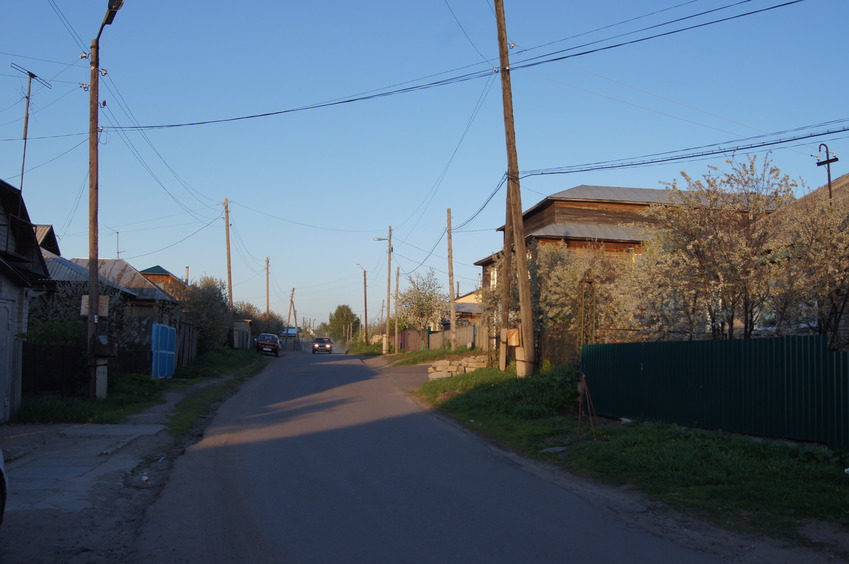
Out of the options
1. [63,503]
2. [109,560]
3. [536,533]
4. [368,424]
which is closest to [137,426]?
[368,424]

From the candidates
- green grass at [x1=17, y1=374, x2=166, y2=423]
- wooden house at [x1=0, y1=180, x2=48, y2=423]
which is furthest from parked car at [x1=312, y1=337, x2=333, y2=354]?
green grass at [x1=17, y1=374, x2=166, y2=423]

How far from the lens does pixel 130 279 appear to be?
39625 millimetres

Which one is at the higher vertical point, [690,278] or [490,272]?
[490,272]

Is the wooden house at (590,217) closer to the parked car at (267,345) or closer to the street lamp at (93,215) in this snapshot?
the parked car at (267,345)

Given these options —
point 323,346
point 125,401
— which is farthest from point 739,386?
point 323,346

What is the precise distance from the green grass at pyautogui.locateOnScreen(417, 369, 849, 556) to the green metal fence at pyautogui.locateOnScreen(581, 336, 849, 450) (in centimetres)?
42

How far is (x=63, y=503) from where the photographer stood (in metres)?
7.69

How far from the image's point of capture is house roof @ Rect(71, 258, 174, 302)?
118 ft

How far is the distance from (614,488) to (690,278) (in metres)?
9.09

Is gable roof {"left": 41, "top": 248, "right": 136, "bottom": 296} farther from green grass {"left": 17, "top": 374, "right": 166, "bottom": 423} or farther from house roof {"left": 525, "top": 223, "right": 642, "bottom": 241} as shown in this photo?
house roof {"left": 525, "top": 223, "right": 642, "bottom": 241}

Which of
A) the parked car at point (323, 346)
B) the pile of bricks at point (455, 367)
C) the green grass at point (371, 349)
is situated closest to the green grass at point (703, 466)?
the pile of bricks at point (455, 367)

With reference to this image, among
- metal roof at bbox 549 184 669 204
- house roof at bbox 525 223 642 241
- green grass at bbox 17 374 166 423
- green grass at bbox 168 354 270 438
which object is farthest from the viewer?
metal roof at bbox 549 184 669 204

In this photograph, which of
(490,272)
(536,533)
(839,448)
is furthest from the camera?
(490,272)

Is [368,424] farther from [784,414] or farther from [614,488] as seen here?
[784,414]
